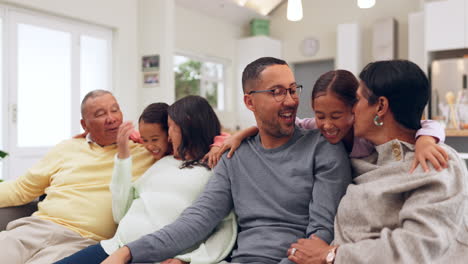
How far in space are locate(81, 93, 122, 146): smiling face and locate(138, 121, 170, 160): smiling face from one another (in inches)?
9.7

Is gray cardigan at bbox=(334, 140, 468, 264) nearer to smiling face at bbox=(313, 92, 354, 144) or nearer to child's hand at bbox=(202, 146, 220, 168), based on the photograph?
smiling face at bbox=(313, 92, 354, 144)

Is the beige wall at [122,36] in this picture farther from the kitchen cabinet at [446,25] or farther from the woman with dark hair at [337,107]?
the woman with dark hair at [337,107]

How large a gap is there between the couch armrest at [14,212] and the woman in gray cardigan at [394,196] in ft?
4.35

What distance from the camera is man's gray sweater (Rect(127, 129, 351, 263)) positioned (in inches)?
50.2

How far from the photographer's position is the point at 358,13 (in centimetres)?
755

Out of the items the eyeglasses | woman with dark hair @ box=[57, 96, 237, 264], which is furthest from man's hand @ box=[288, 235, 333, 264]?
the eyeglasses

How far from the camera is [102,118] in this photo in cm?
190

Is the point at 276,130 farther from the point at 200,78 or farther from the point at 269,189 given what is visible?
the point at 200,78

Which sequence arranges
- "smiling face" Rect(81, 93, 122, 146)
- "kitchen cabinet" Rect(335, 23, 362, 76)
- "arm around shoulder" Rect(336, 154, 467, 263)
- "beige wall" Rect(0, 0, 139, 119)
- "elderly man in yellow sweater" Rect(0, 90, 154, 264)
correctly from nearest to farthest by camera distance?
"arm around shoulder" Rect(336, 154, 467, 263)
"elderly man in yellow sweater" Rect(0, 90, 154, 264)
"smiling face" Rect(81, 93, 122, 146)
"beige wall" Rect(0, 0, 139, 119)
"kitchen cabinet" Rect(335, 23, 362, 76)

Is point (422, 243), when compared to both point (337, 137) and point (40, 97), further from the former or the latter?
point (40, 97)

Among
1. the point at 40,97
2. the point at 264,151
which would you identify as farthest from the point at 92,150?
the point at 40,97

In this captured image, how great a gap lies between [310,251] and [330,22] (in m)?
7.19

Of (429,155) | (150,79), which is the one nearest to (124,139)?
(429,155)

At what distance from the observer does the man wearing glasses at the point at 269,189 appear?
4.22 ft
